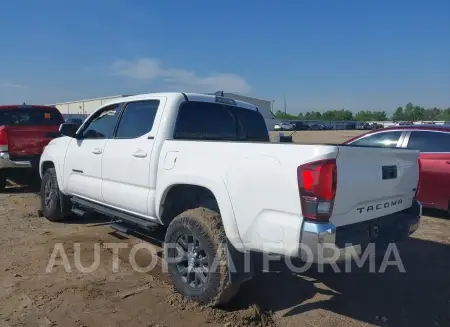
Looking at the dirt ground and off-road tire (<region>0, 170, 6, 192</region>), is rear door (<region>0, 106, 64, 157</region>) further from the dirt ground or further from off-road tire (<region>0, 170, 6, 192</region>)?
the dirt ground

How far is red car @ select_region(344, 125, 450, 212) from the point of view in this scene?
6805mm

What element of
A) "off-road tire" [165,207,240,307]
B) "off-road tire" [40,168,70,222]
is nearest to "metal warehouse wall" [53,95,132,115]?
"off-road tire" [40,168,70,222]

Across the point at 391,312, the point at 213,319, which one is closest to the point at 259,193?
the point at 213,319

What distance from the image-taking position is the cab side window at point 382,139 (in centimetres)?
759

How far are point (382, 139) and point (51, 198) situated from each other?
605 centimetres

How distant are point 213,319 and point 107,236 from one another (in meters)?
2.90

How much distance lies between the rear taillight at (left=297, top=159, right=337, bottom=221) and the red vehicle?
7718 millimetres

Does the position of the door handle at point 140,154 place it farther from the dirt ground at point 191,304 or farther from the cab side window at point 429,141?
the cab side window at point 429,141

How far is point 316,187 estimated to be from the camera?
2832 mm

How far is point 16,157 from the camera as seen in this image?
28.9ft

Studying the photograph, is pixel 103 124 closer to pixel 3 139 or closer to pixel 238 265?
pixel 238 265

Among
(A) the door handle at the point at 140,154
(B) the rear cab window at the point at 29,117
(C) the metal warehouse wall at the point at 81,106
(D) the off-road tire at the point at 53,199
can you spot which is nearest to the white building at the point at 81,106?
(C) the metal warehouse wall at the point at 81,106
